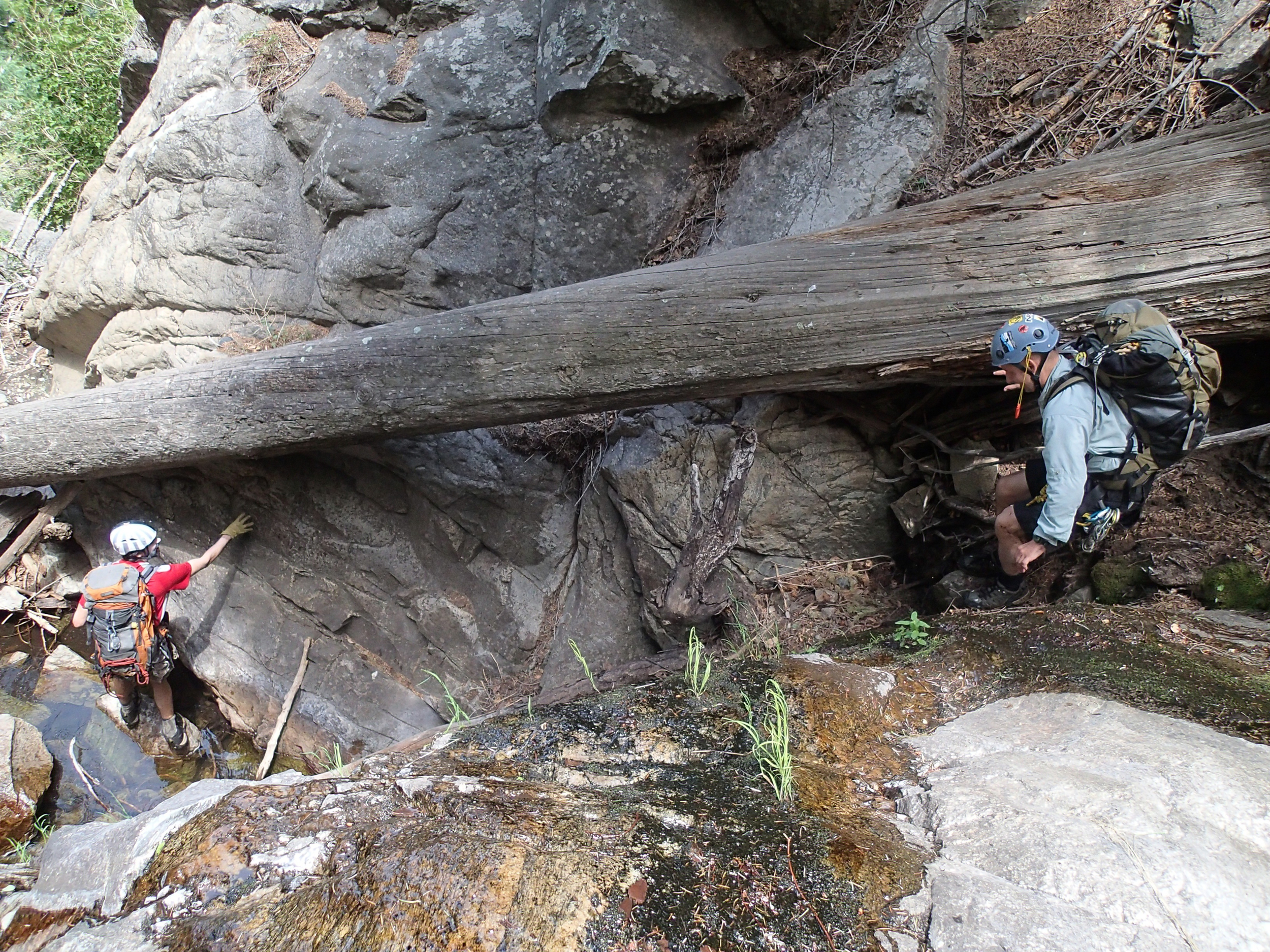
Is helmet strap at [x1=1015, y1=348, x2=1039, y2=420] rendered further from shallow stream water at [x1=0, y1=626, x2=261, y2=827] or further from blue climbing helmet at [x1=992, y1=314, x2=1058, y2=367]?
shallow stream water at [x1=0, y1=626, x2=261, y2=827]

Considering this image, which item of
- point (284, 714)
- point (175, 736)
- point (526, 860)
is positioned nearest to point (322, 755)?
point (284, 714)

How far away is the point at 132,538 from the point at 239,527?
0.75 meters

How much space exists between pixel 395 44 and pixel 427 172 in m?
1.59

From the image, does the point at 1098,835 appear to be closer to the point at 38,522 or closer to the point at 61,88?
the point at 38,522

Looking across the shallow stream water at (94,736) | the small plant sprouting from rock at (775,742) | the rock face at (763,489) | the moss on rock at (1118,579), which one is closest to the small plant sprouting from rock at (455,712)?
the small plant sprouting from rock at (775,742)

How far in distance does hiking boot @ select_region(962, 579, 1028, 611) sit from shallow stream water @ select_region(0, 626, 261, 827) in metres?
5.89

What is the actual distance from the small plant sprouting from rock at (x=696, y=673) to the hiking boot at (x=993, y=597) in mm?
1617

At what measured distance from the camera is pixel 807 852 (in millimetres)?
2035

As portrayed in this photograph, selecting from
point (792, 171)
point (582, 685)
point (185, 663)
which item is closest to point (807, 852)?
point (582, 685)

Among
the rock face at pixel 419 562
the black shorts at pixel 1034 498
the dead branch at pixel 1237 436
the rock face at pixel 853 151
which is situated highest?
the rock face at pixel 853 151

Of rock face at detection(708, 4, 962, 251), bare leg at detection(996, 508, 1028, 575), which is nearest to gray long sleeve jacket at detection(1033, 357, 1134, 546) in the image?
bare leg at detection(996, 508, 1028, 575)

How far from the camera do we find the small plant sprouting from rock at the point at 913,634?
10.5 feet

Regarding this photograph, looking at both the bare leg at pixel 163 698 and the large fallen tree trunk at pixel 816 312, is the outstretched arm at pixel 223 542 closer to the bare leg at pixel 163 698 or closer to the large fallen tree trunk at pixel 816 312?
the bare leg at pixel 163 698

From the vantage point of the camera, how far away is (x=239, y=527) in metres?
5.97
